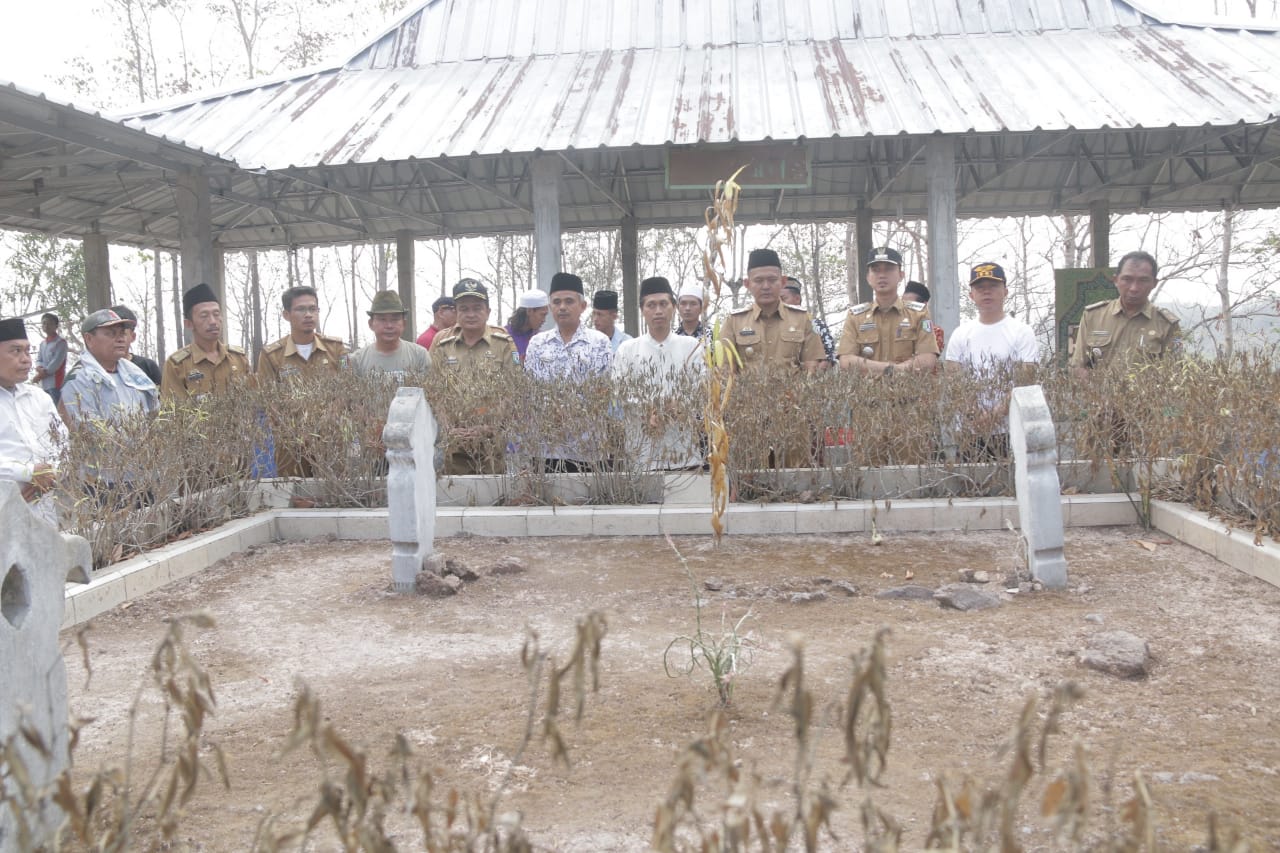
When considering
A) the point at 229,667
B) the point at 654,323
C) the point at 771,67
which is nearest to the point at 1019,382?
the point at 654,323

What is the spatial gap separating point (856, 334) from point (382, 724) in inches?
194

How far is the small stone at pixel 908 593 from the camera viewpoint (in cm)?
436

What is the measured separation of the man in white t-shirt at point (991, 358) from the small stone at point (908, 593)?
1.76 m

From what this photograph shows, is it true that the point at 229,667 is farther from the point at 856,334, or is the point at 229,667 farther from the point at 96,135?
the point at 96,135

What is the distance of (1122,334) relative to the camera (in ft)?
22.2

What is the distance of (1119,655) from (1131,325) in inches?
160

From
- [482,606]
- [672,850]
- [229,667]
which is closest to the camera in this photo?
[672,850]

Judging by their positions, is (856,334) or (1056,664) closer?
(1056,664)

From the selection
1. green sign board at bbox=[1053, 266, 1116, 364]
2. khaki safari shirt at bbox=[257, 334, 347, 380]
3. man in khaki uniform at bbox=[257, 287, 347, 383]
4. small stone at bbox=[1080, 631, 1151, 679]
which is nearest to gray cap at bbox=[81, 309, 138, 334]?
khaki safari shirt at bbox=[257, 334, 347, 380]

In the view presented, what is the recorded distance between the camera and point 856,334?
7.16 meters

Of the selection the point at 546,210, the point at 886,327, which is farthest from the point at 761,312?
the point at 546,210

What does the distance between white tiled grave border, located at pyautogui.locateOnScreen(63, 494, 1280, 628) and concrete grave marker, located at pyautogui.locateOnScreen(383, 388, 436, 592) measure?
828 mm

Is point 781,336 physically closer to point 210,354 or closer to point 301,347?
point 301,347

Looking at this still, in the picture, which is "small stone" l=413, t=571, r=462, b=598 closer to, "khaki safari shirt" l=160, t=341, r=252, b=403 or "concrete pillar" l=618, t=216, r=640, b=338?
"khaki safari shirt" l=160, t=341, r=252, b=403
